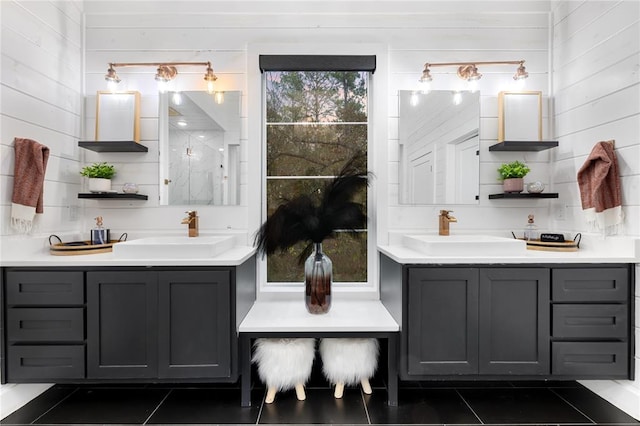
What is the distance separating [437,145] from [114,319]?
2.35 meters

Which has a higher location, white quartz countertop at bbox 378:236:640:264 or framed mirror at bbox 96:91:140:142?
framed mirror at bbox 96:91:140:142

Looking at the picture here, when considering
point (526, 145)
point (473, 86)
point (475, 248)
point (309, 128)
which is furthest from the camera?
point (309, 128)

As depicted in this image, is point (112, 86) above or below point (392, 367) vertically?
above

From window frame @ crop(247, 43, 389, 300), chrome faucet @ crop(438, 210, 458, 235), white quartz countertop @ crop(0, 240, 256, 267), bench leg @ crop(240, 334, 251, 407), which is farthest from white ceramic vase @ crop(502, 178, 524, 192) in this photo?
bench leg @ crop(240, 334, 251, 407)

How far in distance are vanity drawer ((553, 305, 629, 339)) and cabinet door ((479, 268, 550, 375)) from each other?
0.09 meters

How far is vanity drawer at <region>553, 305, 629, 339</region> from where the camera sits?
1.82m

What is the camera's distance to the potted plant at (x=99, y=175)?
2.32 metres

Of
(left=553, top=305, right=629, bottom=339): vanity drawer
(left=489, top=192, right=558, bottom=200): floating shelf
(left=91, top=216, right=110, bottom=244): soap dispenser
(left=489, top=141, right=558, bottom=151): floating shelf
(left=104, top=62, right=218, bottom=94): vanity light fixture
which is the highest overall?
(left=104, top=62, right=218, bottom=94): vanity light fixture

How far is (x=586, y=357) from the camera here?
183cm

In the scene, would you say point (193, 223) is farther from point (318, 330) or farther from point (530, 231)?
point (530, 231)

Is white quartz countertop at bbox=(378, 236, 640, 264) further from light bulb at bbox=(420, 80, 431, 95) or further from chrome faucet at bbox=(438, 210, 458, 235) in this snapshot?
light bulb at bbox=(420, 80, 431, 95)

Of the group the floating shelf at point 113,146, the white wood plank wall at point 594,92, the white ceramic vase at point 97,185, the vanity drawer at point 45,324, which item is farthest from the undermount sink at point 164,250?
the white wood plank wall at point 594,92

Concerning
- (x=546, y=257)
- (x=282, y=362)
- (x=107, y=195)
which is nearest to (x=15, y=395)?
(x=107, y=195)

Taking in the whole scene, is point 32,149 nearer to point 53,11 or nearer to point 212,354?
point 53,11
